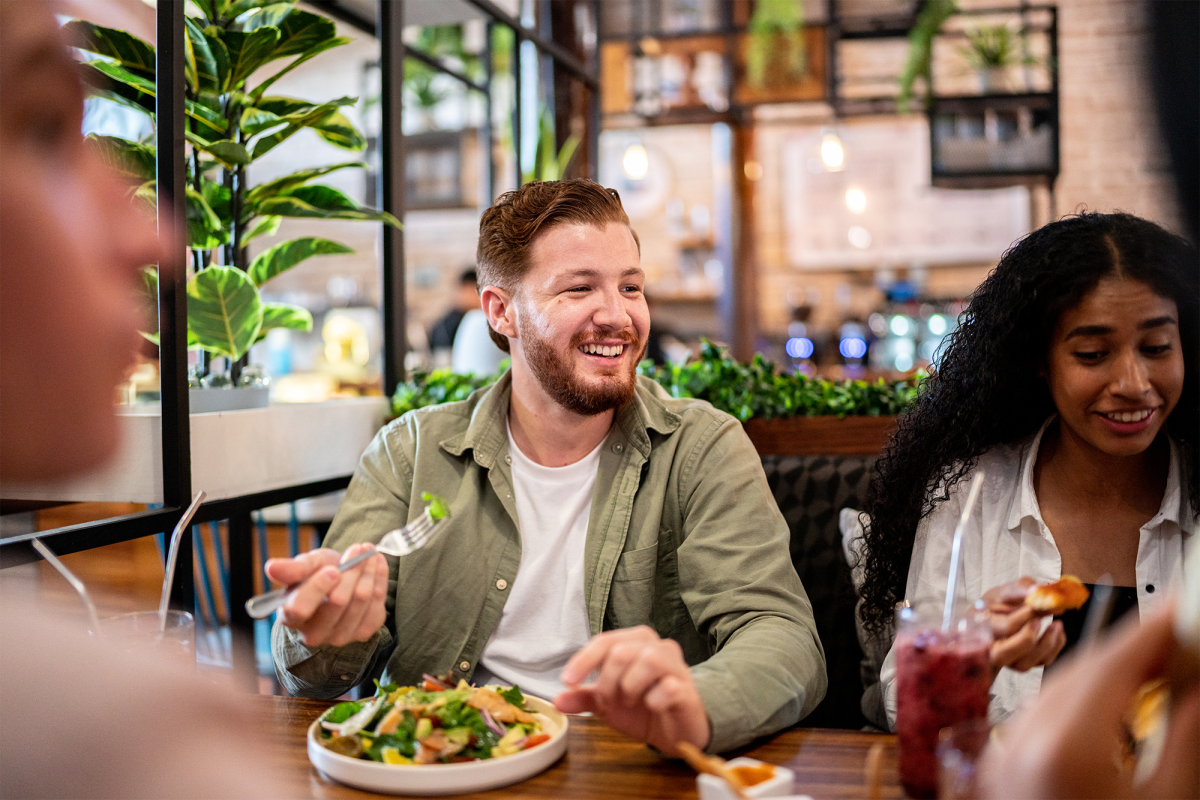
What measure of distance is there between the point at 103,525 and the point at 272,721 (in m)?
0.63

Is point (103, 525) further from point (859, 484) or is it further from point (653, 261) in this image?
point (653, 261)

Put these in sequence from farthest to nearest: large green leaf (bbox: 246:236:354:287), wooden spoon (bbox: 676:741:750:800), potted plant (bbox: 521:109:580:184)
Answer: potted plant (bbox: 521:109:580:184) → large green leaf (bbox: 246:236:354:287) → wooden spoon (bbox: 676:741:750:800)

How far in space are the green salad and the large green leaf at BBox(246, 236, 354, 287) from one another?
1.39m

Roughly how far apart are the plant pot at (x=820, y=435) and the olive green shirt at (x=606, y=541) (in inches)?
24.7

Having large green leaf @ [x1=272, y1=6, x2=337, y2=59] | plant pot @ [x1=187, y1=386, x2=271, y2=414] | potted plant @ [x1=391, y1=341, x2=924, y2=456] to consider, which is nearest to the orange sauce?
potted plant @ [x1=391, y1=341, x2=924, y2=456]

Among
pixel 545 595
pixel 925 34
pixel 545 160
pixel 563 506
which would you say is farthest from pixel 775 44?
pixel 545 595

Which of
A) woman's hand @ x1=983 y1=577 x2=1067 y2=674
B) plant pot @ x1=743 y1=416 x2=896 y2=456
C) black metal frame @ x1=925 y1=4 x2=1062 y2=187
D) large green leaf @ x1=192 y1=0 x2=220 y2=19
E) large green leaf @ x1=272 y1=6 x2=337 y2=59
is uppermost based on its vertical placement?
black metal frame @ x1=925 y1=4 x2=1062 y2=187

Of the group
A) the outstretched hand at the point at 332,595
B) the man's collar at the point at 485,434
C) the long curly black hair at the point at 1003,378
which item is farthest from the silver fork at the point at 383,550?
the long curly black hair at the point at 1003,378

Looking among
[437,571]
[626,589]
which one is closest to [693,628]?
[626,589]

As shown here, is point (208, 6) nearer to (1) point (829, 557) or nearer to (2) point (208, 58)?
(2) point (208, 58)

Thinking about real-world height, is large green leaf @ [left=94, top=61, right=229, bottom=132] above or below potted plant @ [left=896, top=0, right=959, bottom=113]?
below

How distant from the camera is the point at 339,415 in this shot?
2.49m

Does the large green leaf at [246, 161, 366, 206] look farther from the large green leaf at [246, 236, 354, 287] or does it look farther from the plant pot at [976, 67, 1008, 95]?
the plant pot at [976, 67, 1008, 95]

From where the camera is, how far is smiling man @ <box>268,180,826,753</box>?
153 cm
